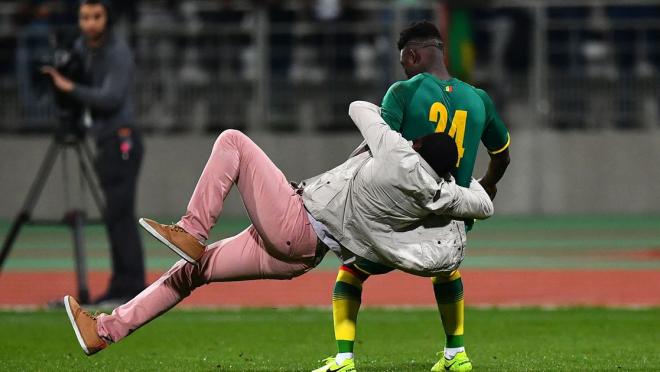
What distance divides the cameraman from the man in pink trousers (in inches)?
198

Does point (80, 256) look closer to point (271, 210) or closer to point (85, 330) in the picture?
point (85, 330)

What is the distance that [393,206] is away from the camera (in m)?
7.05

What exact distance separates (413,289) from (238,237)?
7431 mm

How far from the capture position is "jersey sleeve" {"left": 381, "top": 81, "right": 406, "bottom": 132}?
7.47 metres

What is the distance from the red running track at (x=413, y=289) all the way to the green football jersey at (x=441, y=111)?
5725 mm

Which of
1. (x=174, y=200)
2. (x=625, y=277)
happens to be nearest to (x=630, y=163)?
(x=174, y=200)

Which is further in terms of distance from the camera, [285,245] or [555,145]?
[555,145]

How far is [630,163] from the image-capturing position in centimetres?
2547

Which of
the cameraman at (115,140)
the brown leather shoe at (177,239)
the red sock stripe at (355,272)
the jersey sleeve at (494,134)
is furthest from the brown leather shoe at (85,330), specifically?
the cameraman at (115,140)

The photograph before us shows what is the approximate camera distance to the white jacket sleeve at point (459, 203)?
705 cm

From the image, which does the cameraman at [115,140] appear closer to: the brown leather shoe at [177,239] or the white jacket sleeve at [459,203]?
the brown leather shoe at [177,239]

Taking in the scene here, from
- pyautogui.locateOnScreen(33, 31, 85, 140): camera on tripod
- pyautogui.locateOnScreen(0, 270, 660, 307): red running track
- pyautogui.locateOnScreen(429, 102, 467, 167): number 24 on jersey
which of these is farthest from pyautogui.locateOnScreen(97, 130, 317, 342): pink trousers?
pyautogui.locateOnScreen(0, 270, 660, 307): red running track

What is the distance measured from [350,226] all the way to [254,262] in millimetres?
599

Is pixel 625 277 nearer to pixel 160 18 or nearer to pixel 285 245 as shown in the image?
pixel 285 245
